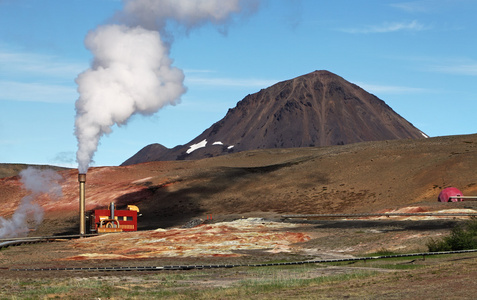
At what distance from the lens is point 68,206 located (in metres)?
108

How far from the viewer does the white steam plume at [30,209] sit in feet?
293

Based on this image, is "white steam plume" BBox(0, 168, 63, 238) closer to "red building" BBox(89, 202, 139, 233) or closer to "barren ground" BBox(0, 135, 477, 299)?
"barren ground" BBox(0, 135, 477, 299)

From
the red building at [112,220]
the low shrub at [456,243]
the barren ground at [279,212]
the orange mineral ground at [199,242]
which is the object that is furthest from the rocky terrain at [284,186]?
the low shrub at [456,243]

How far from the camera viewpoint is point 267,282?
29.0 m

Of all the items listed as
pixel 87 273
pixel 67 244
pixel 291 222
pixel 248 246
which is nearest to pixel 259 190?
pixel 291 222

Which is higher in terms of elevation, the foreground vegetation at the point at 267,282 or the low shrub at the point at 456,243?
the low shrub at the point at 456,243

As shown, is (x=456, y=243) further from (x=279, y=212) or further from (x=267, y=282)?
(x=279, y=212)

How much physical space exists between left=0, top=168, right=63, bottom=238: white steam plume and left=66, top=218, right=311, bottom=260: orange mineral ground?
1013 inches

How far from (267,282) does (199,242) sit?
86.0 feet

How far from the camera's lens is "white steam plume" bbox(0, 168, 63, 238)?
89.3 meters

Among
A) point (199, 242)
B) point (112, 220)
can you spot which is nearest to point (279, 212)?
point (112, 220)

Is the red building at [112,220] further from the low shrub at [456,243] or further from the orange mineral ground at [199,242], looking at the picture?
the low shrub at [456,243]

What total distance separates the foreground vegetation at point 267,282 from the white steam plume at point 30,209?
5634 centimetres

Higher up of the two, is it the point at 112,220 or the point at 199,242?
the point at 112,220
